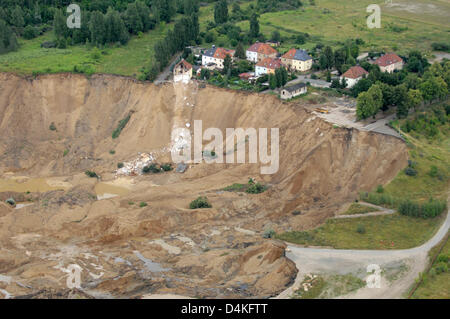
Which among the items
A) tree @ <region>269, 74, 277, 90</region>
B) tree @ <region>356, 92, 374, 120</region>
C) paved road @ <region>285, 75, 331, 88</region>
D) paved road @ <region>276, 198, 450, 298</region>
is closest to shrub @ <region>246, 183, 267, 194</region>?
paved road @ <region>276, 198, 450, 298</region>

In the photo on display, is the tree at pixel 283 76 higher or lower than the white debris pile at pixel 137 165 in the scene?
higher

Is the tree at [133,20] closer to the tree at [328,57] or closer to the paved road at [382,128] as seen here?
the tree at [328,57]

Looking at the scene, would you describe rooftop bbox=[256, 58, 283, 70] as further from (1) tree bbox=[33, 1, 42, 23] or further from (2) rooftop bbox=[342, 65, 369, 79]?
(1) tree bbox=[33, 1, 42, 23]

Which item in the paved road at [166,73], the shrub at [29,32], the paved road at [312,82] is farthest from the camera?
the shrub at [29,32]

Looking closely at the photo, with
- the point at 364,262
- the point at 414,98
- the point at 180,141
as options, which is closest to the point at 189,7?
the point at 180,141

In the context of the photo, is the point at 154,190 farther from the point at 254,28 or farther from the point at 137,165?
the point at 254,28

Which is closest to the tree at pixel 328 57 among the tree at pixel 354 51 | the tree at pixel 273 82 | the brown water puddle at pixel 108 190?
the tree at pixel 354 51
